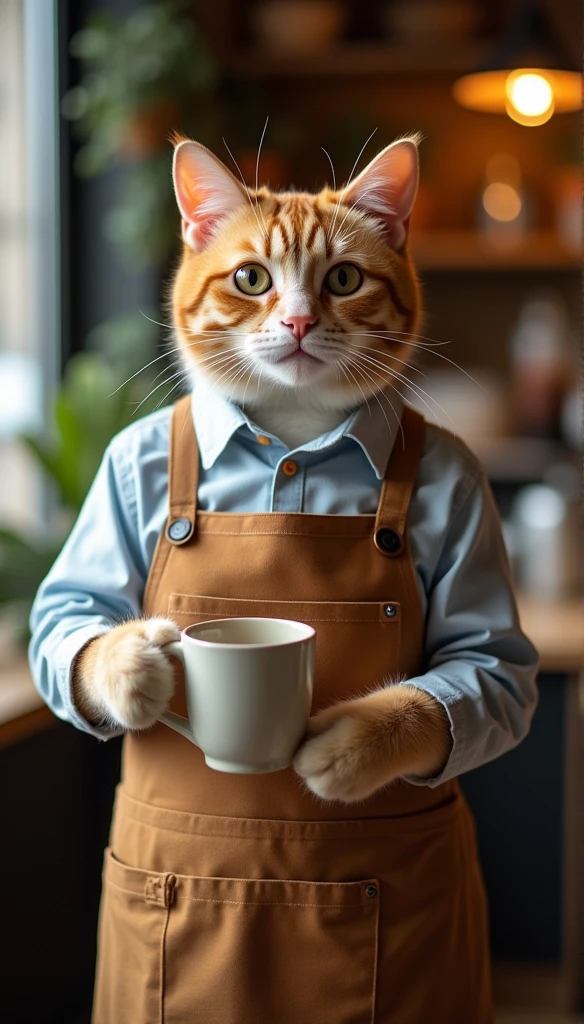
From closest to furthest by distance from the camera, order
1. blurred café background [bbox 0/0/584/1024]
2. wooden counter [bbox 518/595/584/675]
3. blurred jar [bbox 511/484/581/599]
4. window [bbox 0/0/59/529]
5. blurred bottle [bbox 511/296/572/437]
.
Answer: blurred café background [bbox 0/0/584/1024] → wooden counter [bbox 518/595/584/675] → window [bbox 0/0/59/529] → blurred jar [bbox 511/484/581/599] → blurred bottle [bbox 511/296/572/437]

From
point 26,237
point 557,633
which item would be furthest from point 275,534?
point 26,237

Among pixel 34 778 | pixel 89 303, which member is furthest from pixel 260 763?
pixel 89 303

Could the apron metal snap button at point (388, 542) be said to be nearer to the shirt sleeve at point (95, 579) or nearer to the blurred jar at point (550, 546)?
the shirt sleeve at point (95, 579)

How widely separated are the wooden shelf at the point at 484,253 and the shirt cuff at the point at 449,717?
1883 millimetres

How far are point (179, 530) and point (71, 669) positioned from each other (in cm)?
16

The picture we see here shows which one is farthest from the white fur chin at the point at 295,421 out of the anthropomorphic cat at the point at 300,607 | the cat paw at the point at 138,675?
the cat paw at the point at 138,675

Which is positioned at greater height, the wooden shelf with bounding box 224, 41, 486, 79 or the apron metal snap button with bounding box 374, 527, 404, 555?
the wooden shelf with bounding box 224, 41, 486, 79

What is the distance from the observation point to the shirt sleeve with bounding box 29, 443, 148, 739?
100cm

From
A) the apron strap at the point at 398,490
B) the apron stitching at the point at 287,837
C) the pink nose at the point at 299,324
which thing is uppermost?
the pink nose at the point at 299,324

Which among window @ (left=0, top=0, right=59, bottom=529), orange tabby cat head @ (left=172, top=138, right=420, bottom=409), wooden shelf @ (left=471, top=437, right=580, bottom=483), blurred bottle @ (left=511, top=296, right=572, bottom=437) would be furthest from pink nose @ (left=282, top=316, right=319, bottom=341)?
blurred bottle @ (left=511, top=296, right=572, bottom=437)

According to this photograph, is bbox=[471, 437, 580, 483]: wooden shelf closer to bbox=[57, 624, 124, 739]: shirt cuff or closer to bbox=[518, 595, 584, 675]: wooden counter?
bbox=[518, 595, 584, 675]: wooden counter

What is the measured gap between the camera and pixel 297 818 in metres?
0.95

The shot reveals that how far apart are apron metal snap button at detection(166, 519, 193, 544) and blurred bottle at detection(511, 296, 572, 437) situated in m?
1.87

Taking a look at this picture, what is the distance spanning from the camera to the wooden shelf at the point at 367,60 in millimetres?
2578
